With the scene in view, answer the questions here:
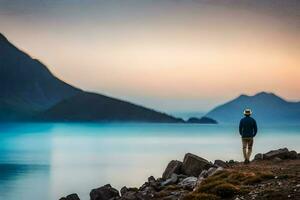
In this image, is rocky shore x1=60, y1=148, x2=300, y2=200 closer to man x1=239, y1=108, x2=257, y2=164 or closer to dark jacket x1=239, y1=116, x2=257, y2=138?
man x1=239, y1=108, x2=257, y2=164

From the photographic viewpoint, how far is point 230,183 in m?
23.0

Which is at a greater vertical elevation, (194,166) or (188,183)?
(194,166)

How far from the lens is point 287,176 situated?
23250 millimetres

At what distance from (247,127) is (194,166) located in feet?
12.0

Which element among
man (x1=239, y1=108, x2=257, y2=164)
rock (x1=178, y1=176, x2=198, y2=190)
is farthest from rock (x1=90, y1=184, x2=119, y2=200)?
man (x1=239, y1=108, x2=257, y2=164)

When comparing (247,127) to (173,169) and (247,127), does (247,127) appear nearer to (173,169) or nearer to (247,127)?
(247,127)

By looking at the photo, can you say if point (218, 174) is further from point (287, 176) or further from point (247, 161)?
point (247, 161)

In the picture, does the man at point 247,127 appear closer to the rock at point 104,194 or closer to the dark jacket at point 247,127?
the dark jacket at point 247,127

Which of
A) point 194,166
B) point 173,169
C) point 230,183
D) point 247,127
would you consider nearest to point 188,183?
point 230,183

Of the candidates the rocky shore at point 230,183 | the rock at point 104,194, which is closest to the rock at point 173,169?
the rocky shore at point 230,183

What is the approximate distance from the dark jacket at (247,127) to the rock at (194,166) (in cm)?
262

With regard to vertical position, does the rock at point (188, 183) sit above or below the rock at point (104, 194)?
above

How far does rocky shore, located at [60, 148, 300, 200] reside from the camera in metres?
21.0

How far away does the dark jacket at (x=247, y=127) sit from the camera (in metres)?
31.5
